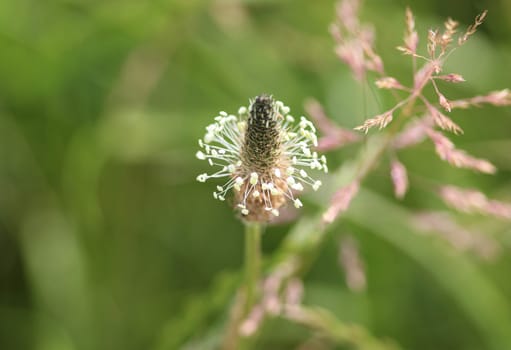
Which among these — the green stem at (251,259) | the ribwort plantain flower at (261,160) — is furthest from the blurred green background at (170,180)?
the ribwort plantain flower at (261,160)

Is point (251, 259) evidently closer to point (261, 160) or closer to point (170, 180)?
point (261, 160)

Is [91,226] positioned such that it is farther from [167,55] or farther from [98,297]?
[167,55]

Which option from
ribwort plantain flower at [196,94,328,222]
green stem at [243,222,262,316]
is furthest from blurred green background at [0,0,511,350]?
ribwort plantain flower at [196,94,328,222]

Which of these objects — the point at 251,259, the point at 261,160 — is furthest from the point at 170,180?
the point at 261,160

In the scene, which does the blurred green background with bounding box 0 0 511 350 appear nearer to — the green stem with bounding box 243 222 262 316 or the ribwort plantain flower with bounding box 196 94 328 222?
the green stem with bounding box 243 222 262 316

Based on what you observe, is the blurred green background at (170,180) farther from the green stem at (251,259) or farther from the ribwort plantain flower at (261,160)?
the ribwort plantain flower at (261,160)

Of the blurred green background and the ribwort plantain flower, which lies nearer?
the ribwort plantain flower

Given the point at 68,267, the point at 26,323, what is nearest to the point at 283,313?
the point at 68,267
